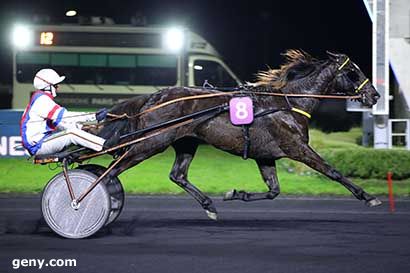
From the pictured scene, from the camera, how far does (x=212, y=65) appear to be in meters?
24.1

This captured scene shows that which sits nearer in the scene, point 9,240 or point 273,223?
point 9,240

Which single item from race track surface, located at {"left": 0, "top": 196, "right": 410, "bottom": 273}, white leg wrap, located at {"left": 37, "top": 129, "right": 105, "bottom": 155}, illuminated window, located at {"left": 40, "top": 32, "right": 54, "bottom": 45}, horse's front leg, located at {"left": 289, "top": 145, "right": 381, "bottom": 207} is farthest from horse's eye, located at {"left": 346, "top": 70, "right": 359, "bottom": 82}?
illuminated window, located at {"left": 40, "top": 32, "right": 54, "bottom": 45}

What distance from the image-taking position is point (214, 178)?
15.5m

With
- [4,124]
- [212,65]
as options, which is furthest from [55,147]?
[212,65]

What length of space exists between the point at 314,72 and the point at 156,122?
1.96 metres

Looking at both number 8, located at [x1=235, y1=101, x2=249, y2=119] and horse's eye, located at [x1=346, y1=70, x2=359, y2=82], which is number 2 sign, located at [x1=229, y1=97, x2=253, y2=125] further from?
horse's eye, located at [x1=346, y1=70, x2=359, y2=82]

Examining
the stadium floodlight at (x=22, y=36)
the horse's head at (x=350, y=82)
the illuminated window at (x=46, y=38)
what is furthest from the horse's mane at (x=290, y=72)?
the stadium floodlight at (x=22, y=36)

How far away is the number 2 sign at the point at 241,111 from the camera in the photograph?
958cm

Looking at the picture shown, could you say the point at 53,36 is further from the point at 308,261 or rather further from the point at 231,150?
the point at 308,261

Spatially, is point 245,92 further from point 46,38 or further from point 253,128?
point 46,38

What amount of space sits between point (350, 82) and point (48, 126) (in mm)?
3445

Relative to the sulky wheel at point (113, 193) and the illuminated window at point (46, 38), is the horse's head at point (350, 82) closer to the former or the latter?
the sulky wheel at point (113, 193)

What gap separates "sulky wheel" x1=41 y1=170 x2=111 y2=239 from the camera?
9016mm

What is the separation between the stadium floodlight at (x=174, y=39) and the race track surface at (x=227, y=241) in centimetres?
1250
